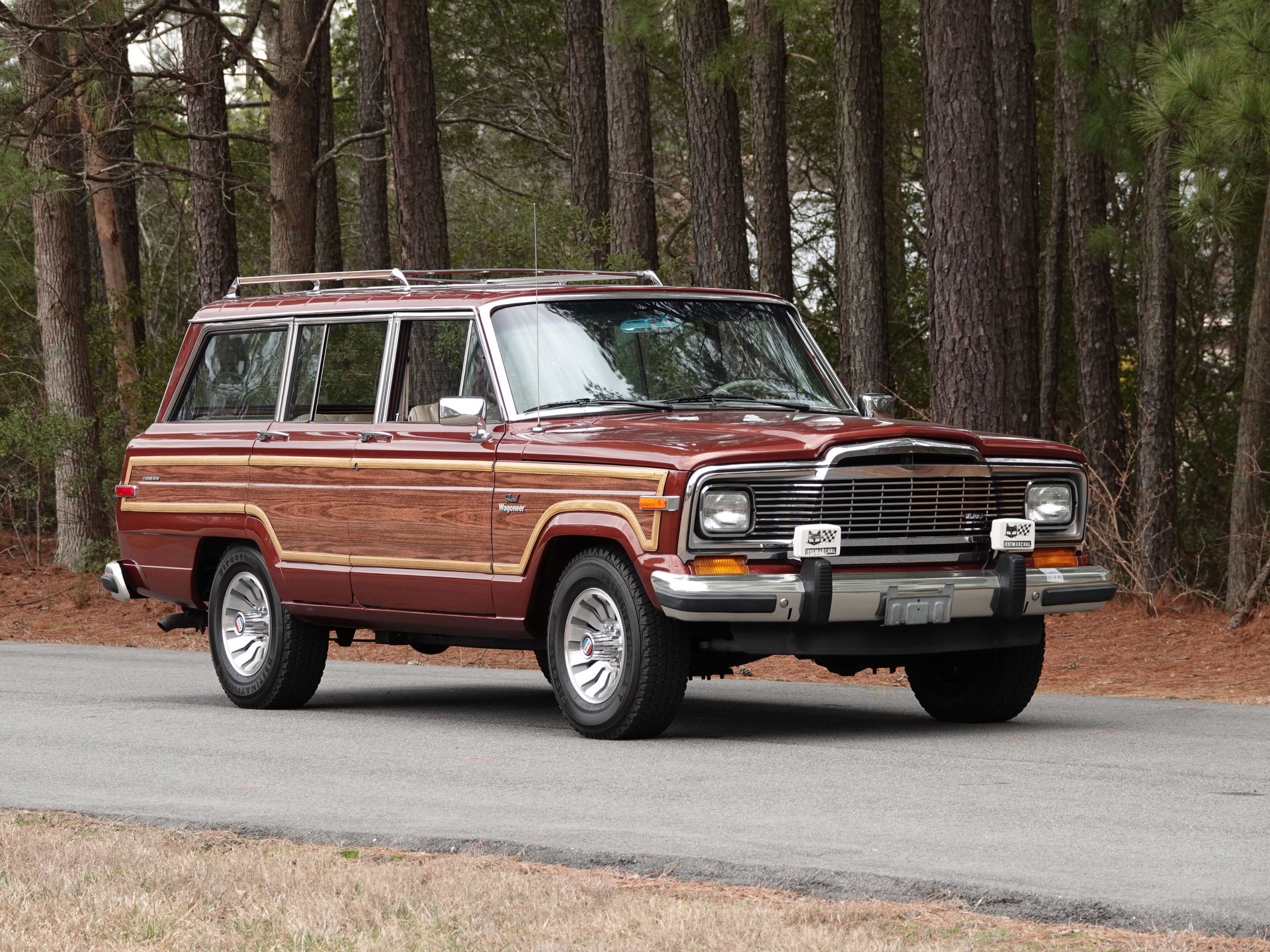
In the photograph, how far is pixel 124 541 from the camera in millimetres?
12164

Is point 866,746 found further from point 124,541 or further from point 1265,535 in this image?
point 1265,535

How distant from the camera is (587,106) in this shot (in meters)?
25.0

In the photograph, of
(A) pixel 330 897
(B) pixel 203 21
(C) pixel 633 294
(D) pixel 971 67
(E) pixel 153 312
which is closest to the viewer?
(A) pixel 330 897

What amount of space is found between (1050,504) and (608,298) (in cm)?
248

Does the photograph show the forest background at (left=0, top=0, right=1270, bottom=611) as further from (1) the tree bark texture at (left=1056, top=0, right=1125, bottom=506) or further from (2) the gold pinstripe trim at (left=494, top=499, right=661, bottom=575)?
(2) the gold pinstripe trim at (left=494, top=499, right=661, bottom=575)

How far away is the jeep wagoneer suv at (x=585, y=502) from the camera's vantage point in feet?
28.3

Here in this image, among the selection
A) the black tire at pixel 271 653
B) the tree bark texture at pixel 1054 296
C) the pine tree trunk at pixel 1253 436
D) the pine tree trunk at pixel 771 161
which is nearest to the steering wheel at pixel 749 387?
the black tire at pixel 271 653

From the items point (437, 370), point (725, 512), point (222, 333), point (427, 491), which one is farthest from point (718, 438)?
point (222, 333)

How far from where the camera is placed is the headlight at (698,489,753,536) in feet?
28.0

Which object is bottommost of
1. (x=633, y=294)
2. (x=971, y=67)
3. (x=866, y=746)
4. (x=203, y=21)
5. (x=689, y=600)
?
(x=866, y=746)

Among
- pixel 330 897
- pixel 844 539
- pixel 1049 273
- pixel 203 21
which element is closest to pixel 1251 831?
pixel 844 539

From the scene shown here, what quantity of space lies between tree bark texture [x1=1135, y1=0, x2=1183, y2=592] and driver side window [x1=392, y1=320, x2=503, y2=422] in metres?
14.8

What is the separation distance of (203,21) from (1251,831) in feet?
65.9

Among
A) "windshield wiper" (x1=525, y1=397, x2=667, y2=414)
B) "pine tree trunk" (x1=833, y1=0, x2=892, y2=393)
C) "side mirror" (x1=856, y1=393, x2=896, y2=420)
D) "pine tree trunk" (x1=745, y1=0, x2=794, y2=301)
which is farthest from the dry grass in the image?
Result: "pine tree trunk" (x1=745, y1=0, x2=794, y2=301)
